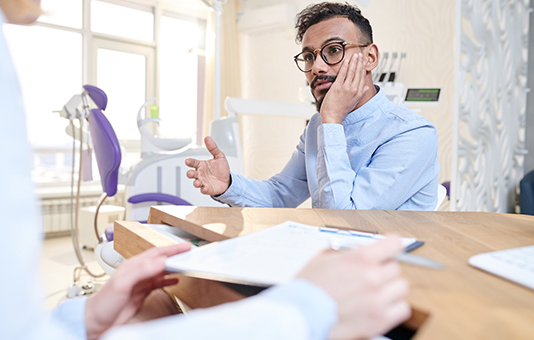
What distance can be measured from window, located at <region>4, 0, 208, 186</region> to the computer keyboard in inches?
160

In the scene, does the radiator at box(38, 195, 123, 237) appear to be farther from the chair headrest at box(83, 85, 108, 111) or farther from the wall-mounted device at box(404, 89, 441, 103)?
the wall-mounted device at box(404, 89, 441, 103)

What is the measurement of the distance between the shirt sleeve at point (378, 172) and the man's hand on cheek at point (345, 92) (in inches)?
1.8

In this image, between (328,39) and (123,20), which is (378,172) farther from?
(123,20)

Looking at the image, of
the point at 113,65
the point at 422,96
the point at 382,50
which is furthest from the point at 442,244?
the point at 113,65

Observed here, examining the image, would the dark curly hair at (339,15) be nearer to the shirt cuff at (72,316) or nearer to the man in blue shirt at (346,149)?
the man in blue shirt at (346,149)

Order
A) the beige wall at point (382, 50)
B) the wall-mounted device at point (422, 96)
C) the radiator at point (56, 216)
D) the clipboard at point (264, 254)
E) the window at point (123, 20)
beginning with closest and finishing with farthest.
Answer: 1. the clipboard at point (264, 254)
2. the wall-mounted device at point (422, 96)
3. the beige wall at point (382, 50)
4. the radiator at point (56, 216)
5. the window at point (123, 20)

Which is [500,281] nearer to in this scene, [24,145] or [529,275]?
[529,275]

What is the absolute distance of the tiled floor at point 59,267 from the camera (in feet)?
8.02

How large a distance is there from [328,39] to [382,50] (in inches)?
109

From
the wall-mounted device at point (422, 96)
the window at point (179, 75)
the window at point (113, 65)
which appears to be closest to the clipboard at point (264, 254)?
the wall-mounted device at point (422, 96)

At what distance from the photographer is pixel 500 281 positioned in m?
0.45

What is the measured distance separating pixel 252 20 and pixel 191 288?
4755mm

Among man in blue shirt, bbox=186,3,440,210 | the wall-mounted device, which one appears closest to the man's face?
A: man in blue shirt, bbox=186,3,440,210

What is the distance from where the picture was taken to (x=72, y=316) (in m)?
0.48
